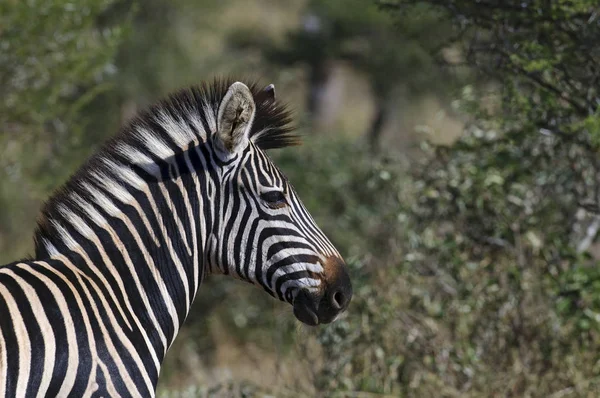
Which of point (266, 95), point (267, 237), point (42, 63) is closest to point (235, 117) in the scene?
point (266, 95)

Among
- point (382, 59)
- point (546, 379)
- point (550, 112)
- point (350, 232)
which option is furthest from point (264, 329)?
point (382, 59)

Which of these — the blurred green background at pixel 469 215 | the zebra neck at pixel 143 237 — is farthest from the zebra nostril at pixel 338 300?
the blurred green background at pixel 469 215

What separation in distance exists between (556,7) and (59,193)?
131 inches

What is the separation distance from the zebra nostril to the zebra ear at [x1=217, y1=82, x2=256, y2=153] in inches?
31.7

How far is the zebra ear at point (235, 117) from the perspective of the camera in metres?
4.00

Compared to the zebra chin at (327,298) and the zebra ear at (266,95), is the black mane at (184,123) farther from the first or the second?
the zebra chin at (327,298)

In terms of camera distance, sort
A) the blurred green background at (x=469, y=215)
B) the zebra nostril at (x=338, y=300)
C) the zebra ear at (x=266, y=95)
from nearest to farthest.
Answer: the zebra nostril at (x=338, y=300), the zebra ear at (x=266, y=95), the blurred green background at (x=469, y=215)

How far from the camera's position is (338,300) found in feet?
13.5

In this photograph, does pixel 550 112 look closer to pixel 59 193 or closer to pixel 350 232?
pixel 59 193

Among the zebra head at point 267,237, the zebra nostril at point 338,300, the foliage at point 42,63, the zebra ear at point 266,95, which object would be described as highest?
the zebra ear at point 266,95

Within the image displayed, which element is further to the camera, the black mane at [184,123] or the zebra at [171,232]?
the black mane at [184,123]

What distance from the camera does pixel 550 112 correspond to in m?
6.11

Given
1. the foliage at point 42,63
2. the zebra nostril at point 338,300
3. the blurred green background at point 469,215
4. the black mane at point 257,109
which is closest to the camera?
the zebra nostril at point 338,300

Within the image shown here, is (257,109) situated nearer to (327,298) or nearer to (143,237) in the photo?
(143,237)
